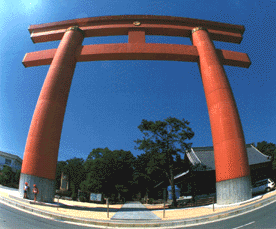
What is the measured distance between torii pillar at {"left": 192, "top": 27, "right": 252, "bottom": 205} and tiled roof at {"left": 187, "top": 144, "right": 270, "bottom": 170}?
249 inches

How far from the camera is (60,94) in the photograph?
31.0ft

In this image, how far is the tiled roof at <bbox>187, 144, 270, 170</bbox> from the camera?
47.4ft

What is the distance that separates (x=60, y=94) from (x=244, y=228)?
33.2ft

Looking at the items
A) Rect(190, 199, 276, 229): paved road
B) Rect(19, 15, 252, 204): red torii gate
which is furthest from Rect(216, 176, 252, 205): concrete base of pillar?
Rect(190, 199, 276, 229): paved road

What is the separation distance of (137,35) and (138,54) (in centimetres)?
217

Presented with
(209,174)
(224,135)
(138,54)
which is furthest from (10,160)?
(224,135)

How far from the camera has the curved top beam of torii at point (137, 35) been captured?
35.3 feet

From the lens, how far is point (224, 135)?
8.30 m

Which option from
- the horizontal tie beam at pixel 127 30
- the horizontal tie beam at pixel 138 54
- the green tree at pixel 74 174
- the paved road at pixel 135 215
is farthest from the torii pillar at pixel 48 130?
the green tree at pixel 74 174

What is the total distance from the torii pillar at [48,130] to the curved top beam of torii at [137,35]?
1.69m

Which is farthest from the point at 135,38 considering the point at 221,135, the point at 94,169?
the point at 94,169

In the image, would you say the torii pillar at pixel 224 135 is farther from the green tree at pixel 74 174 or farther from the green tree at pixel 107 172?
the green tree at pixel 74 174

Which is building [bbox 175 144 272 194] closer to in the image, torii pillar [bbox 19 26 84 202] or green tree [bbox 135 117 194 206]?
green tree [bbox 135 117 194 206]

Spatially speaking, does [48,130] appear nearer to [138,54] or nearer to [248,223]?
[138,54]
